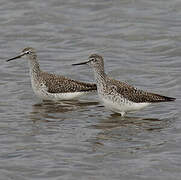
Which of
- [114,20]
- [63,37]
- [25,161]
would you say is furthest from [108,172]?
[114,20]

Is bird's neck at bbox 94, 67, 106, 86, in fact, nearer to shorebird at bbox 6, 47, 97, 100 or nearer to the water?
the water

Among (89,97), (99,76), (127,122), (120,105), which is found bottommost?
(127,122)

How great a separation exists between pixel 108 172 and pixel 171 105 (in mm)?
4310

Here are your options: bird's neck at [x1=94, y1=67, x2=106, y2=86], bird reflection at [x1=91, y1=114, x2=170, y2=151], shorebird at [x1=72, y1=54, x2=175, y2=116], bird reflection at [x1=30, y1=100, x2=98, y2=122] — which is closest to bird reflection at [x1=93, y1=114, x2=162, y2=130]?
bird reflection at [x1=91, y1=114, x2=170, y2=151]

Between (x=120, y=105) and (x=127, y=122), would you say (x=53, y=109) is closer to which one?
(x=120, y=105)

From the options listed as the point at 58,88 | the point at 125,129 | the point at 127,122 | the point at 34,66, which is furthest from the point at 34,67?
the point at 125,129

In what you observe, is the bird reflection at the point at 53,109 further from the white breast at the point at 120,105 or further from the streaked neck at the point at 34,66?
the white breast at the point at 120,105

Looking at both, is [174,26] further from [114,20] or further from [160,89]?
[160,89]

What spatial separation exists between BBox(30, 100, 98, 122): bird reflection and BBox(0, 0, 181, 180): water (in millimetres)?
22

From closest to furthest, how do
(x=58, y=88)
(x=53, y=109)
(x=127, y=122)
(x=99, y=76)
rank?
Answer: (x=127, y=122)
(x=99, y=76)
(x=53, y=109)
(x=58, y=88)

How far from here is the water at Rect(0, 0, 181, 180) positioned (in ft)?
32.7

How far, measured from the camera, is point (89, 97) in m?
14.9

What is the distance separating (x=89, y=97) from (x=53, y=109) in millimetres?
1273

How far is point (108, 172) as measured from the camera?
31.5 feet
